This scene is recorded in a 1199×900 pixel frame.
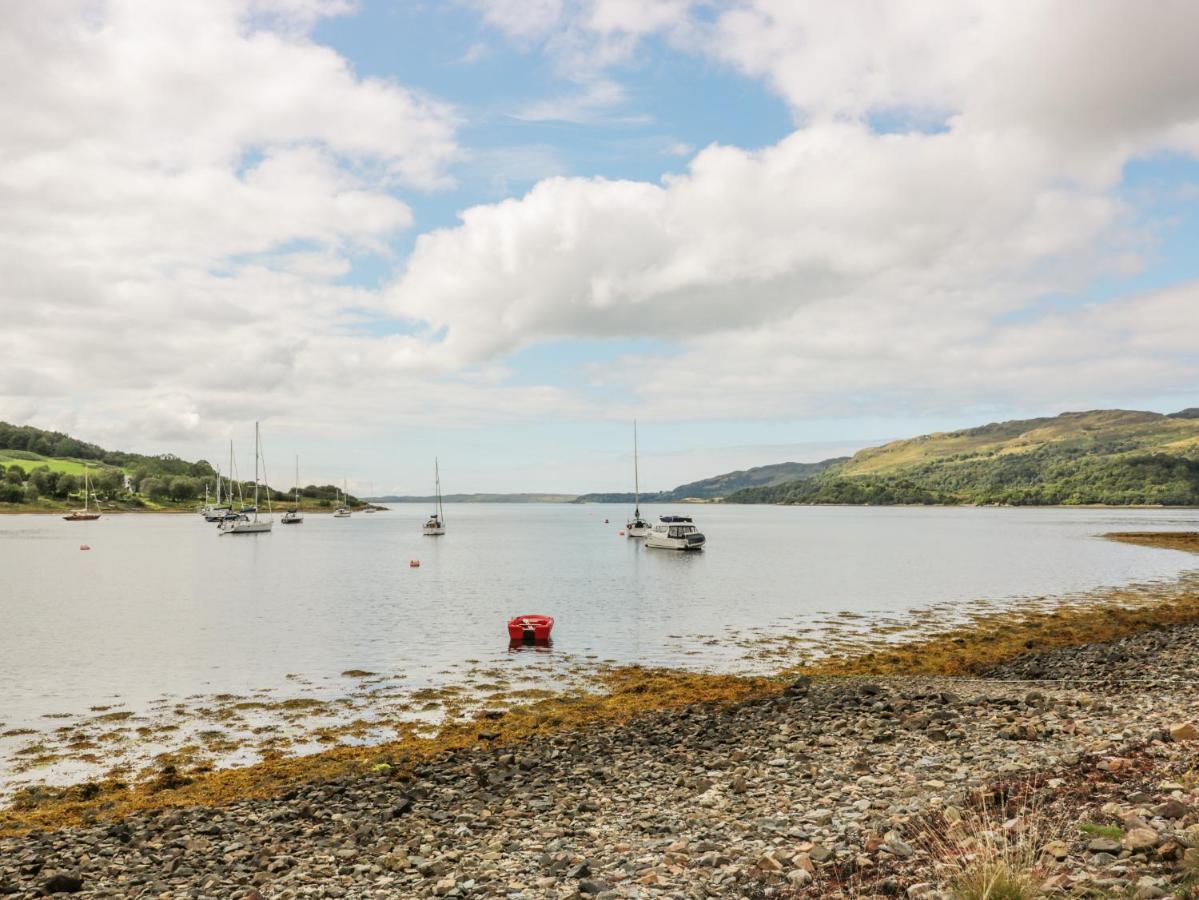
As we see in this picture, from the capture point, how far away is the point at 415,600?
2362 inches

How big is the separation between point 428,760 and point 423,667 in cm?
1544

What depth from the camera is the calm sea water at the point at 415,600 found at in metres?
35.4

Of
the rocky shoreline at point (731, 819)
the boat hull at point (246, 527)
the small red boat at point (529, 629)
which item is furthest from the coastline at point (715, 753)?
the boat hull at point (246, 527)

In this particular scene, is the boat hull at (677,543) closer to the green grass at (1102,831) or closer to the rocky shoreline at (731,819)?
the rocky shoreline at (731,819)

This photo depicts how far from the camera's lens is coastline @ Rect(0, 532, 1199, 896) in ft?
40.8

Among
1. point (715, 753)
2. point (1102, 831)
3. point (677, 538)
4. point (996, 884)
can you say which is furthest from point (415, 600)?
point (677, 538)

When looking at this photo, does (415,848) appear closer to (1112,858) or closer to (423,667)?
(1112,858)

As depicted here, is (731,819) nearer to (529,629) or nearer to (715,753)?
(715,753)

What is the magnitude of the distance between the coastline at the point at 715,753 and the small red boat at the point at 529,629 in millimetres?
10249

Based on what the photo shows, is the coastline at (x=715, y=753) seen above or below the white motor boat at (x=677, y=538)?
above

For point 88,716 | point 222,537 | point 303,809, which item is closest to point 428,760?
point 303,809

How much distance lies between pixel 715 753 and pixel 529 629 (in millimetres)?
22129

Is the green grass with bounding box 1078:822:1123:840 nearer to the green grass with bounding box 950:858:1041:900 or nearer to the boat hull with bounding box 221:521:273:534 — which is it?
the green grass with bounding box 950:858:1041:900

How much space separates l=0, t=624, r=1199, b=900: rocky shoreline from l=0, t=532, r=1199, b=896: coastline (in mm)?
81
